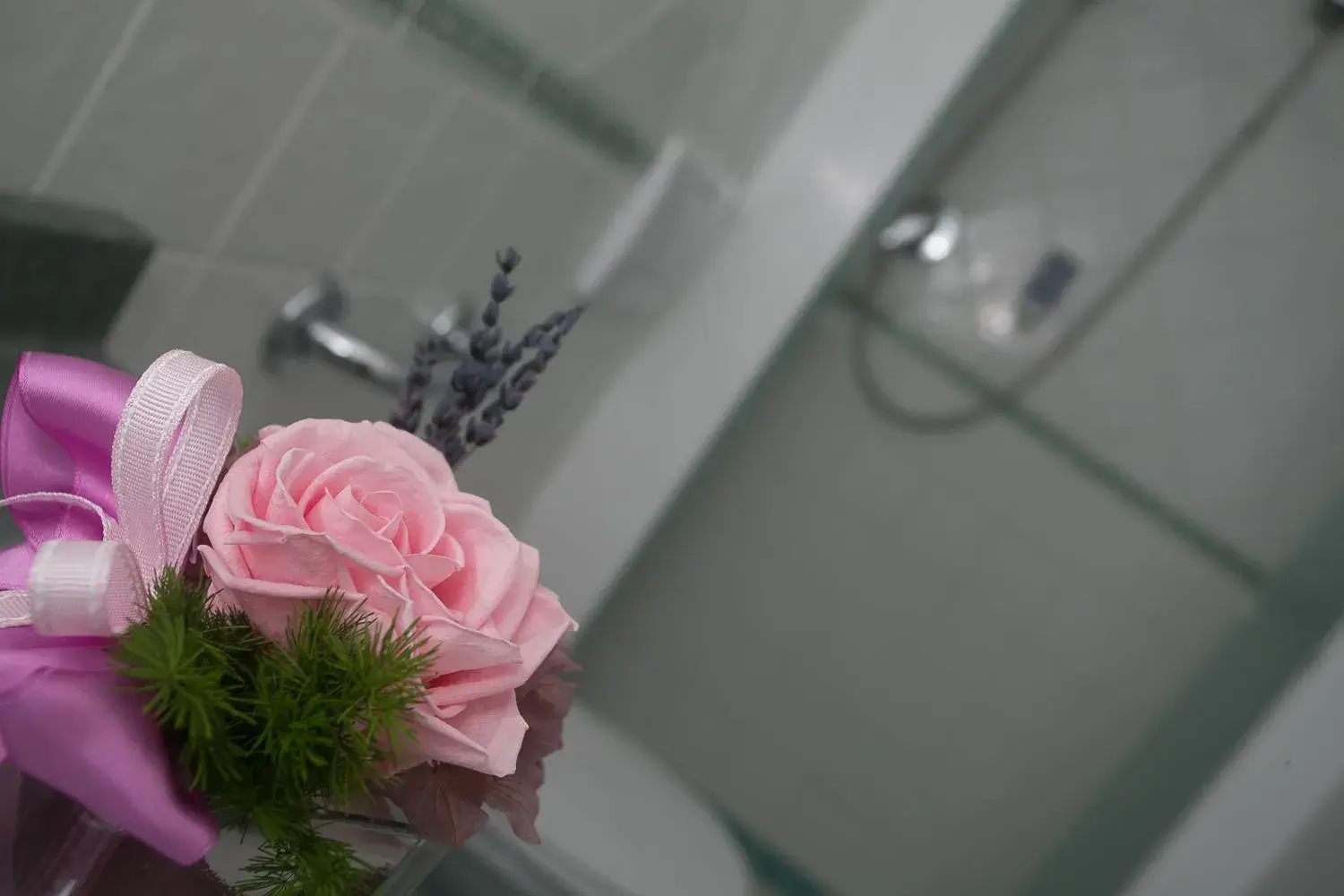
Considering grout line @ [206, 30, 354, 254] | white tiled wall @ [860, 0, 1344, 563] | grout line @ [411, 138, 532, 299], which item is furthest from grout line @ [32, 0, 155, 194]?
white tiled wall @ [860, 0, 1344, 563]

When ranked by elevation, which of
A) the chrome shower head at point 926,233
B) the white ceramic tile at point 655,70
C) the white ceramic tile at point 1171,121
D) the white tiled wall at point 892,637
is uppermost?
the white ceramic tile at point 1171,121

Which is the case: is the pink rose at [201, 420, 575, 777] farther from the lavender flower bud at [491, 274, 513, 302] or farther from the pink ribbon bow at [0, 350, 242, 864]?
the lavender flower bud at [491, 274, 513, 302]

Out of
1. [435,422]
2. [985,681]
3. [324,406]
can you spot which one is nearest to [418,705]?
[435,422]

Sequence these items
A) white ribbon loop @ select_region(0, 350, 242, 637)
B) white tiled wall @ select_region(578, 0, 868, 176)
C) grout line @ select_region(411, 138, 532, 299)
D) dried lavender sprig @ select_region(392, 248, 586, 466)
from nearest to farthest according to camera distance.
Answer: white ribbon loop @ select_region(0, 350, 242, 637), dried lavender sprig @ select_region(392, 248, 586, 466), grout line @ select_region(411, 138, 532, 299), white tiled wall @ select_region(578, 0, 868, 176)

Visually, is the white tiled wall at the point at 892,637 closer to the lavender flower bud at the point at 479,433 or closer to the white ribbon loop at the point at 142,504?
the lavender flower bud at the point at 479,433

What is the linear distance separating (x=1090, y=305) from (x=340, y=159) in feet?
3.36

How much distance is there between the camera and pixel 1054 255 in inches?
51.0

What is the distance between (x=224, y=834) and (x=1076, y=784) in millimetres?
1260

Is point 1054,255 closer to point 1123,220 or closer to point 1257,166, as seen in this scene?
point 1123,220

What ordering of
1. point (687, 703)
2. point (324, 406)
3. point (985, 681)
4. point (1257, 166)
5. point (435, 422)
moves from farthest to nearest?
point (687, 703) < point (985, 681) < point (1257, 166) < point (324, 406) < point (435, 422)

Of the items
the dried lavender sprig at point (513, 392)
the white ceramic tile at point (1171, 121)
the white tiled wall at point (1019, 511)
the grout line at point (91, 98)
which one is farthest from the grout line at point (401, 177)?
the white ceramic tile at point (1171, 121)

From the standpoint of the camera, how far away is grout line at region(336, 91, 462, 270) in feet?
2.34

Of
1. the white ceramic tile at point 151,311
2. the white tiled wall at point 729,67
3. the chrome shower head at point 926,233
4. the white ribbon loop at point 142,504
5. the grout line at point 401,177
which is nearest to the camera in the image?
the white ribbon loop at point 142,504

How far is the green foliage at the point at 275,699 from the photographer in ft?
0.85
